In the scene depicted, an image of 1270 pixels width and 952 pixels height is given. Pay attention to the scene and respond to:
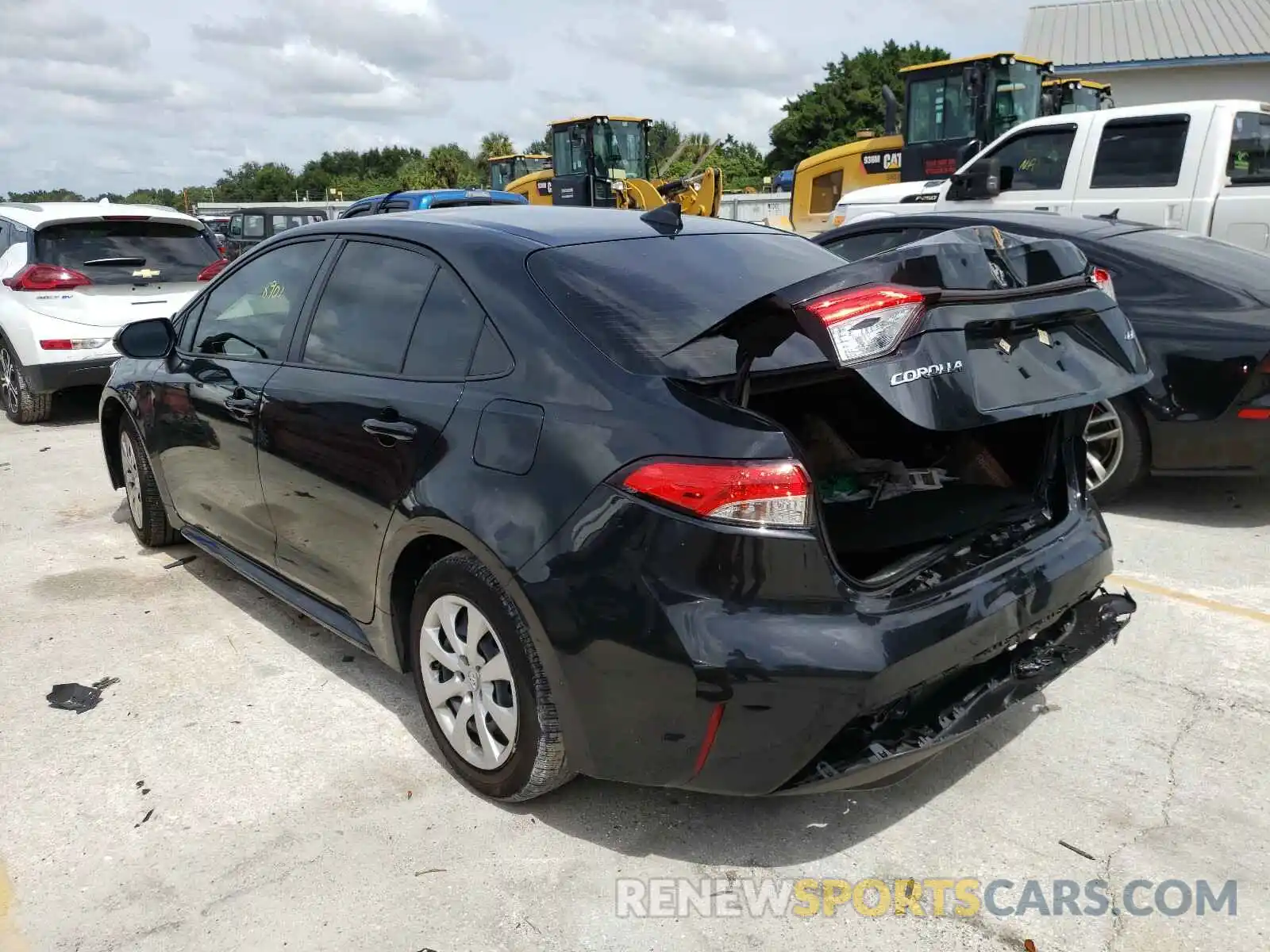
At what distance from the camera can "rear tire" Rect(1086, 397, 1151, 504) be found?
518cm

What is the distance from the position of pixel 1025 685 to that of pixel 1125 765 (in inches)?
23.6

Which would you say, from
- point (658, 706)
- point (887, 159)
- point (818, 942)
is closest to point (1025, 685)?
point (818, 942)

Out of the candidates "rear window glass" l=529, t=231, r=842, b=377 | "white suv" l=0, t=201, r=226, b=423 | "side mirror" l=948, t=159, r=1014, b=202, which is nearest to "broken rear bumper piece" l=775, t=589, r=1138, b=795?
"rear window glass" l=529, t=231, r=842, b=377

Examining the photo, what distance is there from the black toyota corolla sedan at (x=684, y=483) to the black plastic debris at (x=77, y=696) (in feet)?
2.45

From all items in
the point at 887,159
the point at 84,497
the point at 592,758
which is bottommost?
the point at 84,497

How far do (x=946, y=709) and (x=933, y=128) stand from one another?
11.6 meters

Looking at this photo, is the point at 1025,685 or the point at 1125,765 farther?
the point at 1125,765

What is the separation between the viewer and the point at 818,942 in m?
2.41

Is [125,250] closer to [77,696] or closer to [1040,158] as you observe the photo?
[77,696]

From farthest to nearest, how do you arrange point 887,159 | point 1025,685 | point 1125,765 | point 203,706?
1. point 887,159
2. point 203,706
3. point 1125,765
4. point 1025,685

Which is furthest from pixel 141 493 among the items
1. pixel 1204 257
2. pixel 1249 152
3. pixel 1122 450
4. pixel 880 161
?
pixel 880 161

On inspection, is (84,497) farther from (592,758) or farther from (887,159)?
(887,159)

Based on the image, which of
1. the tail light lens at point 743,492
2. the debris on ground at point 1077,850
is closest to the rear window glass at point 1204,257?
the debris on ground at point 1077,850

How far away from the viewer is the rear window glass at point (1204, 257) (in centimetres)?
503
